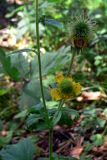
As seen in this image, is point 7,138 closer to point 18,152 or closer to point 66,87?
point 18,152

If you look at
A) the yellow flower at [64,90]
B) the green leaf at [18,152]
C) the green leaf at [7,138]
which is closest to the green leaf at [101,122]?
the green leaf at [7,138]

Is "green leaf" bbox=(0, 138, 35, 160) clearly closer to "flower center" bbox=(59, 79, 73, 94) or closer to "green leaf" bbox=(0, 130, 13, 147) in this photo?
"flower center" bbox=(59, 79, 73, 94)

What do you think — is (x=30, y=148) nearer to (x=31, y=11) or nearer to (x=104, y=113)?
(x=104, y=113)

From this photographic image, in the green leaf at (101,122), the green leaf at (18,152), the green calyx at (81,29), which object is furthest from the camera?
the green leaf at (101,122)

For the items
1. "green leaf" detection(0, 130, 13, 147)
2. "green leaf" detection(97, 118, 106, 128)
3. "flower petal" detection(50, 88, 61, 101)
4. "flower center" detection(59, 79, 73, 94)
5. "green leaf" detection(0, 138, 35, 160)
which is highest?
"flower center" detection(59, 79, 73, 94)

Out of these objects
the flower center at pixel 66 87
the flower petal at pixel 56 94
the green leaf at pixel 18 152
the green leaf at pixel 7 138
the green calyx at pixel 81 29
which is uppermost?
the green calyx at pixel 81 29

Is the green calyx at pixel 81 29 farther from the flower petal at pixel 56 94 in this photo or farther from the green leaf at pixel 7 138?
the green leaf at pixel 7 138

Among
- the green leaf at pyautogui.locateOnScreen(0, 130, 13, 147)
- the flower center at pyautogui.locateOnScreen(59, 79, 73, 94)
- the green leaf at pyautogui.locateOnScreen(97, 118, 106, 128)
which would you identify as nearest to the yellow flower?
the flower center at pyautogui.locateOnScreen(59, 79, 73, 94)

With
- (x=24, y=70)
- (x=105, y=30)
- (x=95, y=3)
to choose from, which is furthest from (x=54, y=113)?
(x=95, y=3)

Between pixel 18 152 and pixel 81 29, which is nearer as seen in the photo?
pixel 81 29

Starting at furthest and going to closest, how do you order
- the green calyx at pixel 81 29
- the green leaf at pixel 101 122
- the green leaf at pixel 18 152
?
the green leaf at pixel 101 122 < the green leaf at pixel 18 152 < the green calyx at pixel 81 29

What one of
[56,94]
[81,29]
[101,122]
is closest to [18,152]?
[56,94]
